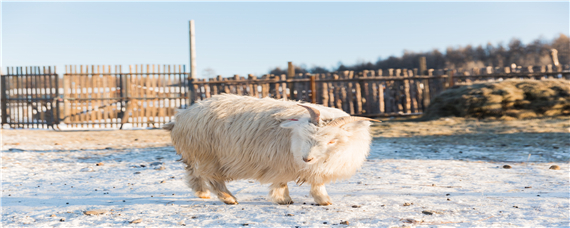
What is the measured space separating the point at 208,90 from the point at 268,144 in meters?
9.88

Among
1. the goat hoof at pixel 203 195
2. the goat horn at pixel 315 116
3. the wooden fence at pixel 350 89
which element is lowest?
the goat hoof at pixel 203 195

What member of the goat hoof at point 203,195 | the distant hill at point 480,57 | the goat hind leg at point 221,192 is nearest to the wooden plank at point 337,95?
the goat hoof at point 203,195

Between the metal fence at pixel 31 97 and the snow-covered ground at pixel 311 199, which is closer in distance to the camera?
the snow-covered ground at pixel 311 199

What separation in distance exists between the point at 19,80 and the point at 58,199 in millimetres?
12714

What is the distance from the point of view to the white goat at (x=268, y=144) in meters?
3.55

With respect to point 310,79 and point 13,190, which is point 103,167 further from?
point 310,79

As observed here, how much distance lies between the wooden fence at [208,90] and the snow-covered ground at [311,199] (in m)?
6.81

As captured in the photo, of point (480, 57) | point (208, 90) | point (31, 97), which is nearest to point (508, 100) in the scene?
point (208, 90)

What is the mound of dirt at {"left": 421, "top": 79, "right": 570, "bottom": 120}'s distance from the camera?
37.5ft

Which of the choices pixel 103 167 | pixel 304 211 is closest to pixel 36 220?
pixel 304 211

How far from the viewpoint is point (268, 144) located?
3869 millimetres

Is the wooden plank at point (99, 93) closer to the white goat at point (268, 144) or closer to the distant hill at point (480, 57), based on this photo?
the white goat at point (268, 144)

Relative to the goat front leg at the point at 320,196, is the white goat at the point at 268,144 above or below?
above

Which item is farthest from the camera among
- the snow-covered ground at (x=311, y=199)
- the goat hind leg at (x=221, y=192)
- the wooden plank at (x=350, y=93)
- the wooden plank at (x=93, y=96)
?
the wooden plank at (x=93, y=96)
